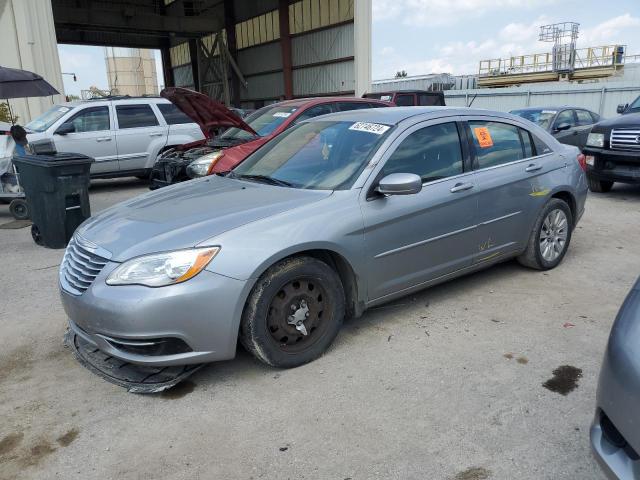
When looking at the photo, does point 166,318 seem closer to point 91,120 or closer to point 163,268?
point 163,268

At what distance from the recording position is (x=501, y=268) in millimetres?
5191

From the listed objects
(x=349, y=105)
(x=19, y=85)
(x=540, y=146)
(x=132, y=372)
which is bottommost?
(x=132, y=372)

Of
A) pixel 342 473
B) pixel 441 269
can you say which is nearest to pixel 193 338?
pixel 342 473

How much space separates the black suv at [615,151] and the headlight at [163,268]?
7585 millimetres

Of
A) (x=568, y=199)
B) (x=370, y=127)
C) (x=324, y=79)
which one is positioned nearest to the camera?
(x=370, y=127)

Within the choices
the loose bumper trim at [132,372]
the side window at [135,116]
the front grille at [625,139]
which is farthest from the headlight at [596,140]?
the side window at [135,116]

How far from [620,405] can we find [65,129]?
10299mm

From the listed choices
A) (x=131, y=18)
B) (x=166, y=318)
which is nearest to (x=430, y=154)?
(x=166, y=318)

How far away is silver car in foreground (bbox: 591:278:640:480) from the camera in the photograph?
1762 millimetres

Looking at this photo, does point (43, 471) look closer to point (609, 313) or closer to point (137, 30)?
point (609, 313)

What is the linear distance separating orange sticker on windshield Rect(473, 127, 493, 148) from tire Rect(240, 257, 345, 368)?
6.12 feet

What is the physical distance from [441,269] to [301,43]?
20.7m

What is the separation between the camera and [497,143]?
4516 millimetres

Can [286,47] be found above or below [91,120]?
above
